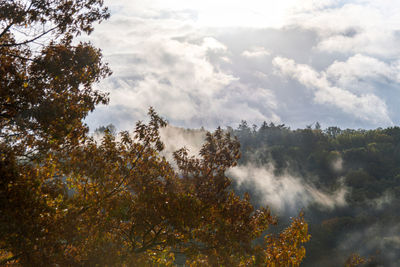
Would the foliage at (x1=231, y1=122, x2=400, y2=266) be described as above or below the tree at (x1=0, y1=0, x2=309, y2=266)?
above

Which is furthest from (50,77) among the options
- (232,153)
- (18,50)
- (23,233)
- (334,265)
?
(334,265)

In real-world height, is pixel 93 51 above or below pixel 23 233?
above

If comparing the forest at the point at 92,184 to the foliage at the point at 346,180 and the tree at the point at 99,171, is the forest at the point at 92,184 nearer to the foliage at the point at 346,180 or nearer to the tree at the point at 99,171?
the tree at the point at 99,171

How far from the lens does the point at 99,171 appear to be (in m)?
11.5

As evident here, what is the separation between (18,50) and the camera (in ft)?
37.1

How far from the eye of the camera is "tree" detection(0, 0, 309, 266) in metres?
10.1

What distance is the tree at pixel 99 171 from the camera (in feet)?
33.2

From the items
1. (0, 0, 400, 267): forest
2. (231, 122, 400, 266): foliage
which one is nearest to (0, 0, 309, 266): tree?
(0, 0, 400, 267): forest

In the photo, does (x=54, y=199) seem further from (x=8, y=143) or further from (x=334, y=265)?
(x=334, y=265)

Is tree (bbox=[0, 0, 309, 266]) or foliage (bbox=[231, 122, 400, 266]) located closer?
tree (bbox=[0, 0, 309, 266])

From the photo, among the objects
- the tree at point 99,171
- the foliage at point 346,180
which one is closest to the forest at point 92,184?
the tree at point 99,171

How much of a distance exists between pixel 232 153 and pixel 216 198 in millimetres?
1634

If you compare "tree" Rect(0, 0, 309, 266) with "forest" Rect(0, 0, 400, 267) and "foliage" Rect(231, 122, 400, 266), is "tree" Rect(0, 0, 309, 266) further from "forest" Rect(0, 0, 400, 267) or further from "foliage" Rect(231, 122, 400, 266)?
"foliage" Rect(231, 122, 400, 266)

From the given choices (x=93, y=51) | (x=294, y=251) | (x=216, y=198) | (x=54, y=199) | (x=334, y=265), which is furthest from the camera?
(x=334, y=265)
